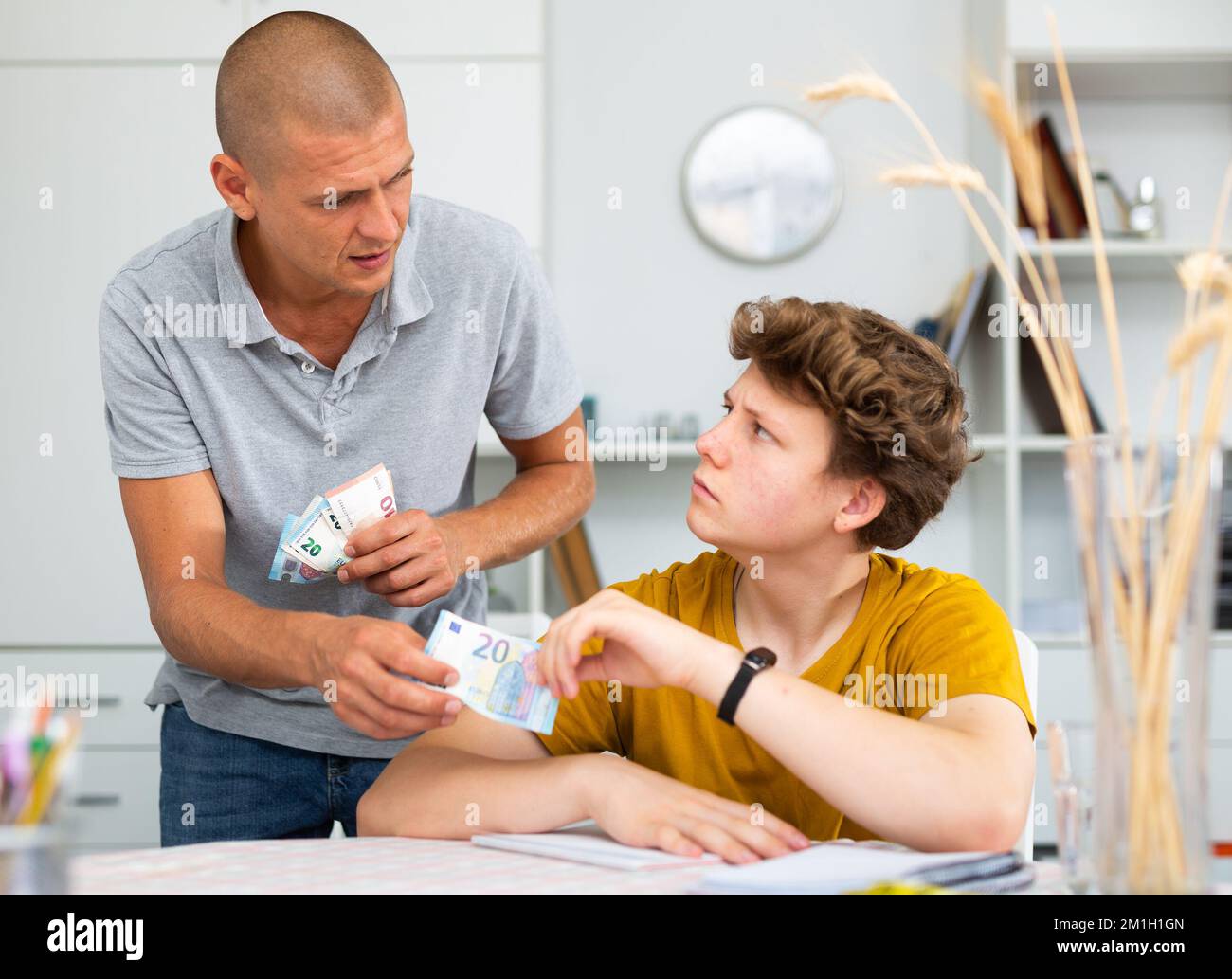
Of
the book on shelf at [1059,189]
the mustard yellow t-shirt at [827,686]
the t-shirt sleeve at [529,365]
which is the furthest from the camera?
the book on shelf at [1059,189]

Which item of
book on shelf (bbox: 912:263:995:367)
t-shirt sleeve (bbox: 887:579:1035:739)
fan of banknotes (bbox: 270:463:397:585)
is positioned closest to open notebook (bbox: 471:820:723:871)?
t-shirt sleeve (bbox: 887:579:1035:739)

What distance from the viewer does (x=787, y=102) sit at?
365 cm

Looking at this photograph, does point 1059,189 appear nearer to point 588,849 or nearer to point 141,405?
point 141,405

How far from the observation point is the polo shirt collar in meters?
1.64

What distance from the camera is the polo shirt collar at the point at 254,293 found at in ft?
5.39

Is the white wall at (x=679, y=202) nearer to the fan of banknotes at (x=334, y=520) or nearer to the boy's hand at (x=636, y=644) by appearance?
the fan of banknotes at (x=334, y=520)

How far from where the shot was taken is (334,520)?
149cm

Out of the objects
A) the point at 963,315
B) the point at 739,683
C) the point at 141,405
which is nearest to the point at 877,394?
the point at 739,683

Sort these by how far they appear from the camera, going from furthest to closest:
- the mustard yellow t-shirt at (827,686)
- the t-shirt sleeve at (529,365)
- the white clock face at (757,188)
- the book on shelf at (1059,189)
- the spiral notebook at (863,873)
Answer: the white clock face at (757,188), the book on shelf at (1059,189), the t-shirt sleeve at (529,365), the mustard yellow t-shirt at (827,686), the spiral notebook at (863,873)

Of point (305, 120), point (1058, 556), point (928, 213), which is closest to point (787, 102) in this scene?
point (928, 213)

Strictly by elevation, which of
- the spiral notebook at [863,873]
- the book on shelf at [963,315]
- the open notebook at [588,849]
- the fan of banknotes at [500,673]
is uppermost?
→ the book on shelf at [963,315]

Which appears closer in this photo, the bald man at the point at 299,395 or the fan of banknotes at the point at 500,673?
the fan of banknotes at the point at 500,673

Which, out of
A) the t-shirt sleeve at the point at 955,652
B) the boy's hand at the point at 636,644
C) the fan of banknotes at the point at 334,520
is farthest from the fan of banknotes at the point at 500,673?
the t-shirt sleeve at the point at 955,652
